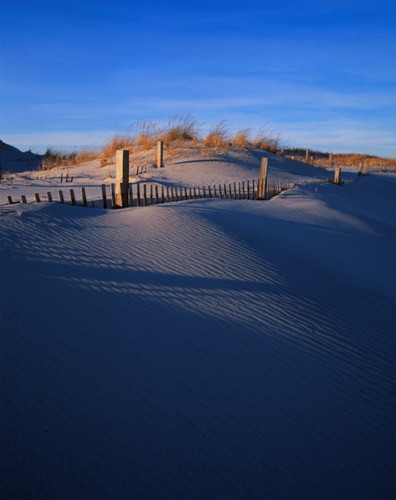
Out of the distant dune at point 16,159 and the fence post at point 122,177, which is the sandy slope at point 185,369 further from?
the distant dune at point 16,159

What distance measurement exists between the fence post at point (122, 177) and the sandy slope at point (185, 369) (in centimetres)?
197

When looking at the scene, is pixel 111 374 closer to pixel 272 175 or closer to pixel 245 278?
pixel 245 278

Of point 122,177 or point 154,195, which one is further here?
point 154,195

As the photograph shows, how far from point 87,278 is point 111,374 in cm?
139

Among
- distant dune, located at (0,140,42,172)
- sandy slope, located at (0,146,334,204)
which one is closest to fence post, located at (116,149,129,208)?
sandy slope, located at (0,146,334,204)

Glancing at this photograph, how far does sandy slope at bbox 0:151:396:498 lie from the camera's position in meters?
2.19

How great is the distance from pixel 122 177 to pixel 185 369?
Answer: 195 inches

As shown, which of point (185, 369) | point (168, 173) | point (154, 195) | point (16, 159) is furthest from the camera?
point (16, 159)

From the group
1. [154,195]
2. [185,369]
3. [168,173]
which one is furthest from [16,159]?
[185,369]

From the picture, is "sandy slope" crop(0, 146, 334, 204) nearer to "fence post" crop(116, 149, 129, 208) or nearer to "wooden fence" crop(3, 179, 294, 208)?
"wooden fence" crop(3, 179, 294, 208)

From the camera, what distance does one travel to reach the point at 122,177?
726cm

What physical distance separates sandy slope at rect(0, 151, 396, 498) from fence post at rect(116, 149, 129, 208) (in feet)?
6.48

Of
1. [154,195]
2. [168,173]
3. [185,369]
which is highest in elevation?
[168,173]

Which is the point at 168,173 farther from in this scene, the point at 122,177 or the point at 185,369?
the point at 185,369
